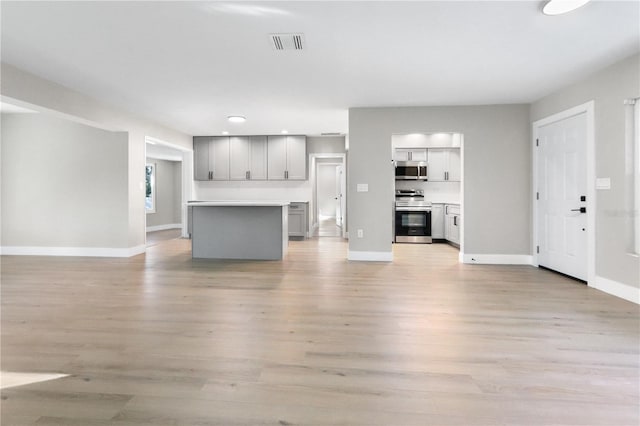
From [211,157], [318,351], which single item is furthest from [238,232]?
[318,351]

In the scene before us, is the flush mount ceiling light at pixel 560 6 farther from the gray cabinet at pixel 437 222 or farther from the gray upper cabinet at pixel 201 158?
the gray upper cabinet at pixel 201 158

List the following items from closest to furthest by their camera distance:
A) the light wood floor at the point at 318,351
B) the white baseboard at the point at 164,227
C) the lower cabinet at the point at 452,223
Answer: the light wood floor at the point at 318,351, the lower cabinet at the point at 452,223, the white baseboard at the point at 164,227

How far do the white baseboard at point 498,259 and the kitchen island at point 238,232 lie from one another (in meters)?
2.85

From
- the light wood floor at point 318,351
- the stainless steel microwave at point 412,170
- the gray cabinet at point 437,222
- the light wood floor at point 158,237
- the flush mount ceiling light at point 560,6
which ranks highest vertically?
the flush mount ceiling light at point 560,6

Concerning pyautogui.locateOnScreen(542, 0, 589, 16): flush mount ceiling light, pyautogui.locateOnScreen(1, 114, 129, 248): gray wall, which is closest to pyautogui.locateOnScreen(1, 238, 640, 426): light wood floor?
pyautogui.locateOnScreen(1, 114, 129, 248): gray wall

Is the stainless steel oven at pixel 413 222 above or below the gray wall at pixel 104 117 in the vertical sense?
below

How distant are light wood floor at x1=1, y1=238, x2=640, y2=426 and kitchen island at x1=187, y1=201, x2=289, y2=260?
131 cm

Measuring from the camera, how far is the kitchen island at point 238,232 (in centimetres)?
506

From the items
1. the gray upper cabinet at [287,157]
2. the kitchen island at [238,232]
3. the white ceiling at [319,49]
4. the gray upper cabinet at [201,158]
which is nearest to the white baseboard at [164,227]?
the gray upper cabinet at [201,158]

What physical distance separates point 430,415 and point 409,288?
6.92ft

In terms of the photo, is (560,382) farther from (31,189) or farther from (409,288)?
(31,189)

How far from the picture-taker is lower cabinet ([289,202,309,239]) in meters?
7.47

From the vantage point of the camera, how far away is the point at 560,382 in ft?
5.53

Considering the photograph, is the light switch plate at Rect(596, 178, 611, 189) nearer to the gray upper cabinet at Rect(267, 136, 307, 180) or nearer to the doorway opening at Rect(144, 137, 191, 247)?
the gray upper cabinet at Rect(267, 136, 307, 180)
